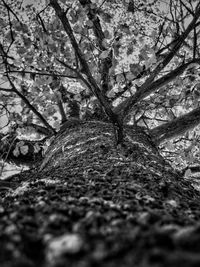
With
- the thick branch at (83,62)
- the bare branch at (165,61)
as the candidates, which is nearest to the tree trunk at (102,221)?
the thick branch at (83,62)

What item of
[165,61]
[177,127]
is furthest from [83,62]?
[177,127]

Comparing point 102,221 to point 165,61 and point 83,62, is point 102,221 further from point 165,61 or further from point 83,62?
point 165,61

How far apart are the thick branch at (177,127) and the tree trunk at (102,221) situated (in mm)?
1920

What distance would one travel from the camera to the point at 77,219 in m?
0.88

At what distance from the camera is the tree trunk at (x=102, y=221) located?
58 centimetres

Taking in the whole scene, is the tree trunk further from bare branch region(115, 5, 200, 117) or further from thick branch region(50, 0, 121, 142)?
bare branch region(115, 5, 200, 117)

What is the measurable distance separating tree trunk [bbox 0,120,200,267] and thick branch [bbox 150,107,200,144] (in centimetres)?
192

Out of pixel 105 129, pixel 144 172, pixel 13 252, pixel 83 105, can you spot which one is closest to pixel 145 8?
pixel 83 105

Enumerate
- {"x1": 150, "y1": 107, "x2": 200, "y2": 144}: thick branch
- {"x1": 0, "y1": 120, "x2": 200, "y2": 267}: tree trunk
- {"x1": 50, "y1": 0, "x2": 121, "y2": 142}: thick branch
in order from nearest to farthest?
{"x1": 0, "y1": 120, "x2": 200, "y2": 267}: tree trunk → {"x1": 50, "y1": 0, "x2": 121, "y2": 142}: thick branch → {"x1": 150, "y1": 107, "x2": 200, "y2": 144}: thick branch

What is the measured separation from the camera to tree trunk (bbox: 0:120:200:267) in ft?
1.91

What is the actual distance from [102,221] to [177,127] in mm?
3222

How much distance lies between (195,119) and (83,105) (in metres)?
1.91

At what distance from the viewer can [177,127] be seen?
3.84 metres

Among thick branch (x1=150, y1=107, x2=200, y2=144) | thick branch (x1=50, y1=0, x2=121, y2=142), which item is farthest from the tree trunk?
thick branch (x1=150, y1=107, x2=200, y2=144)
